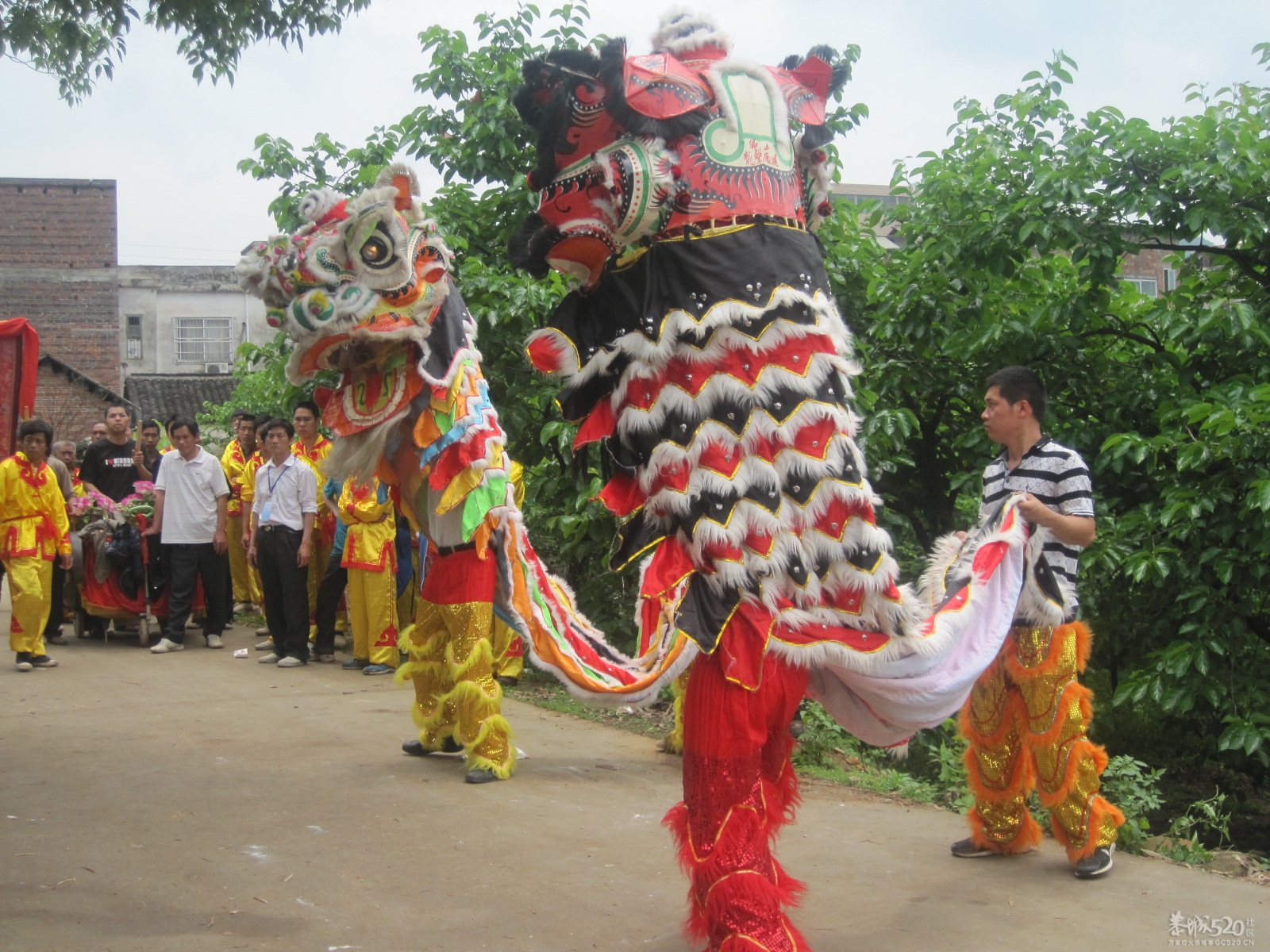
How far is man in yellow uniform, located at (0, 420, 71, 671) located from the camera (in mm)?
8414

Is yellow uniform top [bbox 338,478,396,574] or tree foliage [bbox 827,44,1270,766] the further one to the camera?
yellow uniform top [bbox 338,478,396,574]

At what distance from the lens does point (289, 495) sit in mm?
8523

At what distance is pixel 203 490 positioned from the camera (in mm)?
9211

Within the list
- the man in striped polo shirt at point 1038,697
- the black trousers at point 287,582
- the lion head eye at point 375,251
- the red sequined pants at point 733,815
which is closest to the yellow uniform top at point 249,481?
the black trousers at point 287,582

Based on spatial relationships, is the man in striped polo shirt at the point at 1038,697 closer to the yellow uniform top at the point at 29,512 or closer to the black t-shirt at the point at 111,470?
the yellow uniform top at the point at 29,512

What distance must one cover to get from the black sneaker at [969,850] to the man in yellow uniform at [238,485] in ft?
23.7

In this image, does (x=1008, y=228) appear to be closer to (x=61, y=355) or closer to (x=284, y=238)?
(x=284, y=238)

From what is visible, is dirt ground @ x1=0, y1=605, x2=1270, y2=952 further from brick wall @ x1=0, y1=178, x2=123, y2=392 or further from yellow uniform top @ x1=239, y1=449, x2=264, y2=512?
brick wall @ x1=0, y1=178, x2=123, y2=392

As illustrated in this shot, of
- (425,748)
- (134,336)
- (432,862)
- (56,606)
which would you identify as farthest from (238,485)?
(134,336)

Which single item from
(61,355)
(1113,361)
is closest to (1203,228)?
(1113,361)

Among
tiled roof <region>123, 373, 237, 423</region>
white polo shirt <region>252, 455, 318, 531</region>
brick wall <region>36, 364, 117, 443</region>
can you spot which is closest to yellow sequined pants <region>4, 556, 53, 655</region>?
white polo shirt <region>252, 455, 318, 531</region>

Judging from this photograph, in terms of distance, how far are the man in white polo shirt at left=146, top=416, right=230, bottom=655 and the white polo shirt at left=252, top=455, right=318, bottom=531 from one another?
0.88 m

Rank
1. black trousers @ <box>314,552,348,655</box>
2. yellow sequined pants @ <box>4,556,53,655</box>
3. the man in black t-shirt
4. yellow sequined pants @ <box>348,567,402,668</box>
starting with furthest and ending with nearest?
1. the man in black t-shirt
2. black trousers @ <box>314,552,348,655</box>
3. yellow sequined pants @ <box>4,556,53,655</box>
4. yellow sequined pants @ <box>348,567,402,668</box>

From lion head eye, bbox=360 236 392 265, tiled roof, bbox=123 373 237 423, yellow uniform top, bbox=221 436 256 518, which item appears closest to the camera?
lion head eye, bbox=360 236 392 265
